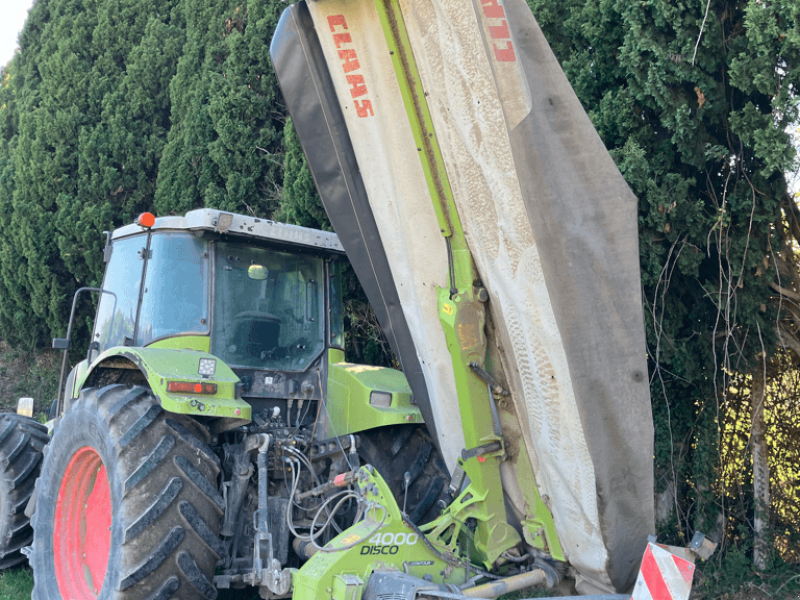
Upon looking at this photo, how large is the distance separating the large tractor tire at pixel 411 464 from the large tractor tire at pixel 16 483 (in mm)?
2527

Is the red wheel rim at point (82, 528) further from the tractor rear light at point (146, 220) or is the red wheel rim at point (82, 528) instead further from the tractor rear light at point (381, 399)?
the tractor rear light at point (381, 399)

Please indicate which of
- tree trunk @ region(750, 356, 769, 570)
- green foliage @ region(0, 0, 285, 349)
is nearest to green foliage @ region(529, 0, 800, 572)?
tree trunk @ region(750, 356, 769, 570)

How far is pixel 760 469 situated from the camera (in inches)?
157

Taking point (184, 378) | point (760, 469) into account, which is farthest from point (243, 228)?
point (760, 469)

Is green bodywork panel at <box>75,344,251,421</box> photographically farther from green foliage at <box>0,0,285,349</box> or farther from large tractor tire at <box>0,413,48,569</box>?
green foliage at <box>0,0,285,349</box>

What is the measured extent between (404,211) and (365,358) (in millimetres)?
2412

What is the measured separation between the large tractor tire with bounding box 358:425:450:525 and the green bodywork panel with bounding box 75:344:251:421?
802 mm

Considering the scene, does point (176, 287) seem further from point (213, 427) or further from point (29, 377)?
point (29, 377)

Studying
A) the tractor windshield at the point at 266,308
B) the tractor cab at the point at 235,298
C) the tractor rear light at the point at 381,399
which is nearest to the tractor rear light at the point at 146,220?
the tractor cab at the point at 235,298

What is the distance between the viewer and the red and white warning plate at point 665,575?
229 cm

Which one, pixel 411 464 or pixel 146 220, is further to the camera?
pixel 411 464

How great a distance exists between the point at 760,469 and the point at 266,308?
116 inches

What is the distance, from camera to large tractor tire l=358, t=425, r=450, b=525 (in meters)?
3.75

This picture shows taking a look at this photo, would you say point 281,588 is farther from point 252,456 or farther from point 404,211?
point 404,211
